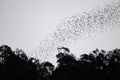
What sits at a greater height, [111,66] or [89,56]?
[89,56]

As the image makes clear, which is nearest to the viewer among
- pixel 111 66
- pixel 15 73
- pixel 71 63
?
pixel 15 73

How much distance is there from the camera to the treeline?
144ft

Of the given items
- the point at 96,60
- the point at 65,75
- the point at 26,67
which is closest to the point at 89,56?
the point at 96,60

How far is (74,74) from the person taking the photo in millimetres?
47344

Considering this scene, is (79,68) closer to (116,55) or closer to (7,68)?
(116,55)

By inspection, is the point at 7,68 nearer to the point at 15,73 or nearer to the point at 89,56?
the point at 15,73

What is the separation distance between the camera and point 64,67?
161 feet

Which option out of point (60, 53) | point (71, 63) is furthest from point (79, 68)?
point (60, 53)

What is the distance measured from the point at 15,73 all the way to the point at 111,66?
25786 millimetres

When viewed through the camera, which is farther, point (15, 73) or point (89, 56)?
point (89, 56)

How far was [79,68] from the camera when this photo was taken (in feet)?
162

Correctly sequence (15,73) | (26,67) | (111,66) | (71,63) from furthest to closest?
(111,66)
(71,63)
(26,67)
(15,73)

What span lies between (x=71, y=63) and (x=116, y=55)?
14.2 meters

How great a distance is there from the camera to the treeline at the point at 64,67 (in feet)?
144
